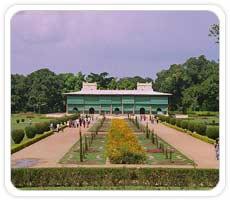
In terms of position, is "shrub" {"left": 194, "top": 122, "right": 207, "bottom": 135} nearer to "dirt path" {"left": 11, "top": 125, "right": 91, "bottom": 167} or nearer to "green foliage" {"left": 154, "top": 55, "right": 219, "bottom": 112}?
"dirt path" {"left": 11, "top": 125, "right": 91, "bottom": 167}

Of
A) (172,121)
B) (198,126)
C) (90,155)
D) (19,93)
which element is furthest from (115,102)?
(90,155)

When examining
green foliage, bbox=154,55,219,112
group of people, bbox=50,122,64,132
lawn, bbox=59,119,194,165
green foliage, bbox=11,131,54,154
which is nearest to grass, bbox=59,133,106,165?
lawn, bbox=59,119,194,165

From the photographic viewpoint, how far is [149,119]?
24344mm

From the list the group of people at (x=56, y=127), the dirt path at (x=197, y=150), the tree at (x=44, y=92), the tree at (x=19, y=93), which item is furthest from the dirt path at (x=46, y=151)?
the tree at (x=44, y=92)

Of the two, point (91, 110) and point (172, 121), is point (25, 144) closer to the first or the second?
point (172, 121)

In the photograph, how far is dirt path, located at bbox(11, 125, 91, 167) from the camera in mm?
9742

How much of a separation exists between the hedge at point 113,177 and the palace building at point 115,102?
1520 cm

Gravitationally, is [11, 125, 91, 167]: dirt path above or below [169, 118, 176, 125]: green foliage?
below

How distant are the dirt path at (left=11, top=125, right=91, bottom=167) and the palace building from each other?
30.5ft

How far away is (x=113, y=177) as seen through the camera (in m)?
7.44

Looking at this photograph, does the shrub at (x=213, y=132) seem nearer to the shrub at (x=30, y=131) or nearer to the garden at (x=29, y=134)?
the garden at (x=29, y=134)

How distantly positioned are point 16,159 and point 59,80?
15.5 m

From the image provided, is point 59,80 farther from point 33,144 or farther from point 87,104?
point 33,144

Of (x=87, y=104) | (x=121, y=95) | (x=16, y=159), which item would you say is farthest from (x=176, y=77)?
(x=16, y=159)
